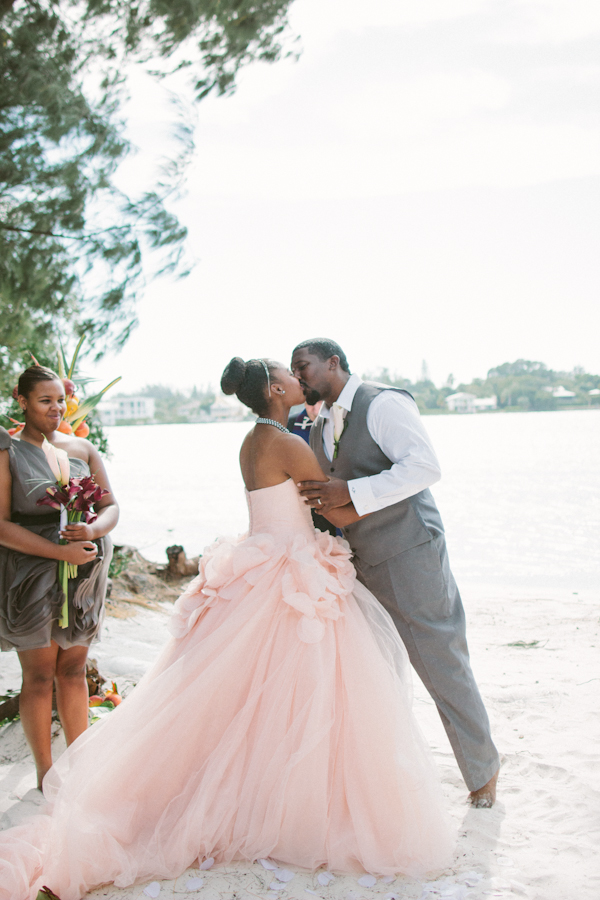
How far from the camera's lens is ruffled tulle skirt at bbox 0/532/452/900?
278 centimetres

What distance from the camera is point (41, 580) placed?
370cm

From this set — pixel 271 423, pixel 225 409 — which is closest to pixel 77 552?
pixel 271 423

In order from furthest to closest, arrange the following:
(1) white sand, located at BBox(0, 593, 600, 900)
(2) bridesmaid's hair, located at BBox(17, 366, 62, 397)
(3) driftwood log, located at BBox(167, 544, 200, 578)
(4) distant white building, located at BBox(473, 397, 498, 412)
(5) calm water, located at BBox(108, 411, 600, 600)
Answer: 1. (4) distant white building, located at BBox(473, 397, 498, 412)
2. (5) calm water, located at BBox(108, 411, 600, 600)
3. (3) driftwood log, located at BBox(167, 544, 200, 578)
4. (2) bridesmaid's hair, located at BBox(17, 366, 62, 397)
5. (1) white sand, located at BBox(0, 593, 600, 900)

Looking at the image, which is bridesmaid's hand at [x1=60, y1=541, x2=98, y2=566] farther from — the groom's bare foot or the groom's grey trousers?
the groom's bare foot

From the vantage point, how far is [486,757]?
3420 millimetres

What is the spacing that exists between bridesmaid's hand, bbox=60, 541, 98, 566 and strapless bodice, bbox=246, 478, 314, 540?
92cm

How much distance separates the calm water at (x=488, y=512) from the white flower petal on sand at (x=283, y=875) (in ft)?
26.3

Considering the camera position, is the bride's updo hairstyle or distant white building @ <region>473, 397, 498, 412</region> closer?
the bride's updo hairstyle

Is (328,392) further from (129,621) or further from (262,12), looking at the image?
(129,621)

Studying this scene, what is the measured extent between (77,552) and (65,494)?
307 millimetres

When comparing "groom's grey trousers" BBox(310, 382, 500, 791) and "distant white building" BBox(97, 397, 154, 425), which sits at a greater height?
"distant white building" BBox(97, 397, 154, 425)

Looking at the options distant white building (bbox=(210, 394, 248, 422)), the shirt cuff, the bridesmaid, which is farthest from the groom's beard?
distant white building (bbox=(210, 394, 248, 422))

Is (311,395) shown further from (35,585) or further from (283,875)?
(283,875)

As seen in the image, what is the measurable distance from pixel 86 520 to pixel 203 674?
47.0 inches
